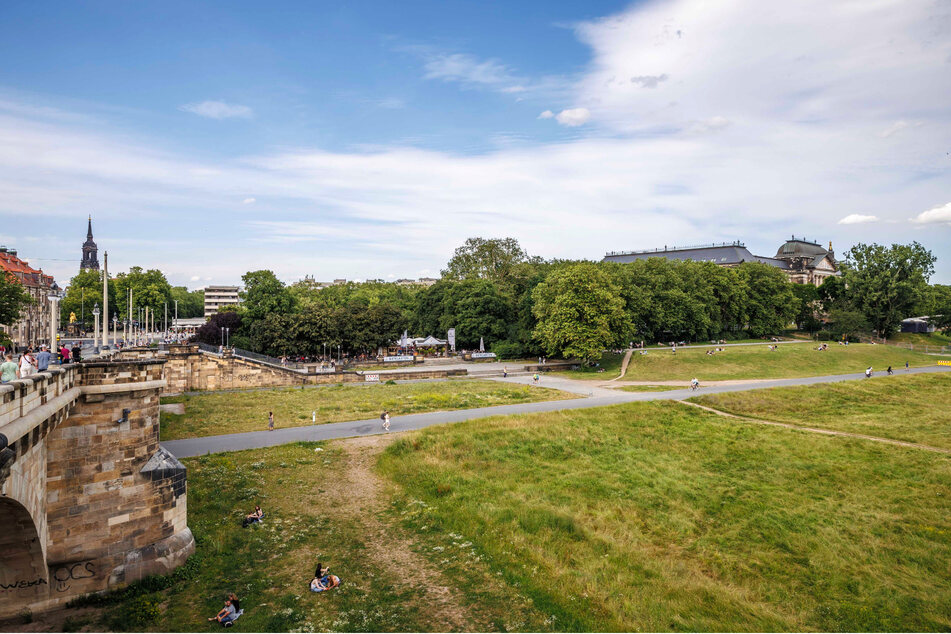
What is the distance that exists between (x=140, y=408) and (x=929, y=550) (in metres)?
26.4

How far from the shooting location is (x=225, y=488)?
2019 centimetres

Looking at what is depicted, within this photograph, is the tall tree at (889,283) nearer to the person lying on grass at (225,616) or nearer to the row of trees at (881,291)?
the row of trees at (881,291)

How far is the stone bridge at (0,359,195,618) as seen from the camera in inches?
464

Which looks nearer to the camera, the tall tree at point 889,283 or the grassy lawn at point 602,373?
the grassy lawn at point 602,373

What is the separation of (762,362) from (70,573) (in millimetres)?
61793

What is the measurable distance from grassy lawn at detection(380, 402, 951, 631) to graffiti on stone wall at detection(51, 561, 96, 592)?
9.23 metres

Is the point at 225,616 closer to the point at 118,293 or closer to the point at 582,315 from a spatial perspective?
the point at 582,315

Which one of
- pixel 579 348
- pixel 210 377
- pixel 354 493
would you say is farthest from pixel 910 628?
pixel 210 377

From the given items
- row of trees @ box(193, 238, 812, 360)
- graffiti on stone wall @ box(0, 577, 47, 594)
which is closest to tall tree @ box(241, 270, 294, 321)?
row of trees @ box(193, 238, 812, 360)

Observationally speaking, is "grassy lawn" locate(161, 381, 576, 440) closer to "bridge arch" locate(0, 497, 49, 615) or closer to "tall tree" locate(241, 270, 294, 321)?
"bridge arch" locate(0, 497, 49, 615)

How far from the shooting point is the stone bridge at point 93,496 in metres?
11.8

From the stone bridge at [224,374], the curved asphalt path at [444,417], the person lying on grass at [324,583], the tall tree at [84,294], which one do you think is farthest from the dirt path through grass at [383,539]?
the tall tree at [84,294]

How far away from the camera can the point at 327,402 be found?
124 ft

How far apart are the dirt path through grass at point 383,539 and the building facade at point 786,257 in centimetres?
9969
